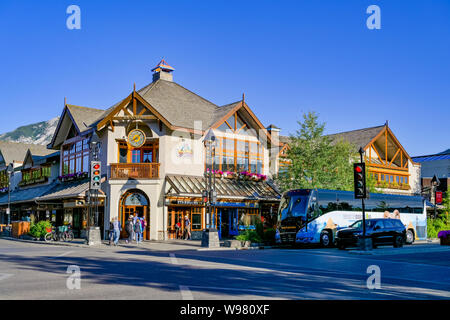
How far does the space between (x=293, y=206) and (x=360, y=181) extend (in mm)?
4834

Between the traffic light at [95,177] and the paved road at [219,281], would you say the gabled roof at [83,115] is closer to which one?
the traffic light at [95,177]

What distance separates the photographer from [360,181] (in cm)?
2250

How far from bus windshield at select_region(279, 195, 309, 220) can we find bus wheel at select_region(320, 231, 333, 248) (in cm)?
184

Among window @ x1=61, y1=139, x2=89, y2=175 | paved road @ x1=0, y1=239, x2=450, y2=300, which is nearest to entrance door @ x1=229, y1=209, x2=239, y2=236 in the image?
window @ x1=61, y1=139, x2=89, y2=175

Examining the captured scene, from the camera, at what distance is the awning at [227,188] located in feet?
103

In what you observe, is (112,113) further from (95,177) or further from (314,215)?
(314,215)

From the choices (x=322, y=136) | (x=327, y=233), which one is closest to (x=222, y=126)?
(x=322, y=136)

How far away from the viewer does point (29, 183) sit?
159ft

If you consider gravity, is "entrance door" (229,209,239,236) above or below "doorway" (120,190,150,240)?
below

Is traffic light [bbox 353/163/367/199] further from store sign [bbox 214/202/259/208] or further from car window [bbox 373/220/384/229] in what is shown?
store sign [bbox 214/202/259/208]

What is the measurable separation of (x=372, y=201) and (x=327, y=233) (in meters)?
5.72

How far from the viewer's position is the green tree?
34250 millimetres

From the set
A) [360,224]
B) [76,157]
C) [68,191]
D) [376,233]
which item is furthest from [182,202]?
[376,233]
